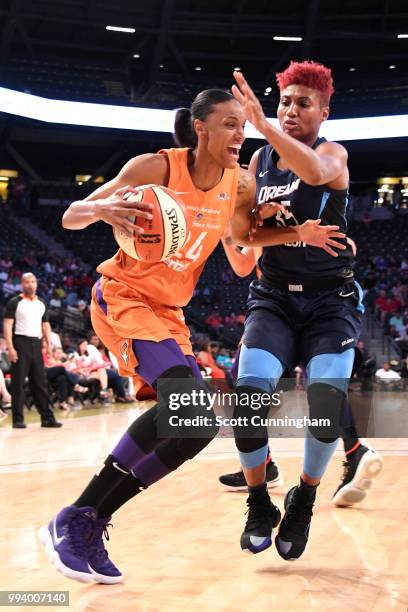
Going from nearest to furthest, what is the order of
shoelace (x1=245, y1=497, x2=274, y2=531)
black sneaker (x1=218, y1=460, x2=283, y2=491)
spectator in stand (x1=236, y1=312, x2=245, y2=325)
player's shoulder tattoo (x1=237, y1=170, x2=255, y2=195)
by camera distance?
shoelace (x1=245, y1=497, x2=274, y2=531), player's shoulder tattoo (x1=237, y1=170, x2=255, y2=195), black sneaker (x1=218, y1=460, x2=283, y2=491), spectator in stand (x1=236, y1=312, x2=245, y2=325)

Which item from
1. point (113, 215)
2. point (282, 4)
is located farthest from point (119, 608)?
point (282, 4)

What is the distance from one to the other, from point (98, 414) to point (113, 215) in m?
7.89

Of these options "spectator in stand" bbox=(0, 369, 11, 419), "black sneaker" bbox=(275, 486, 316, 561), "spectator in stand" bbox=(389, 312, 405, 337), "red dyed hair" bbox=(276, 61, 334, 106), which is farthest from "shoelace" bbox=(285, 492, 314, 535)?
"spectator in stand" bbox=(389, 312, 405, 337)

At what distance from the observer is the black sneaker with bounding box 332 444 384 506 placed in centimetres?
420

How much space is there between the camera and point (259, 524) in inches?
121

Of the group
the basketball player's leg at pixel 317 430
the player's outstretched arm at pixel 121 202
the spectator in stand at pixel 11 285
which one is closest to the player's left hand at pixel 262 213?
the player's outstretched arm at pixel 121 202

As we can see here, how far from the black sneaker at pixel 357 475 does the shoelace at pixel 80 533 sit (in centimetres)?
183

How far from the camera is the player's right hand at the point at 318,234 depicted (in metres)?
3.14

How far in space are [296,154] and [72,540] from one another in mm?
1643

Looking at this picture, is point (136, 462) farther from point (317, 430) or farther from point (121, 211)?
point (121, 211)

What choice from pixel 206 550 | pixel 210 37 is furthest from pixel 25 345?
pixel 210 37

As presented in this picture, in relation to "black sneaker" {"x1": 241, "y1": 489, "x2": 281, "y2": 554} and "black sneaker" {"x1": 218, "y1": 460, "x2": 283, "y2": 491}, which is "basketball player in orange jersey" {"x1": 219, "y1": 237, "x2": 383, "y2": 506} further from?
"black sneaker" {"x1": 241, "y1": 489, "x2": 281, "y2": 554}

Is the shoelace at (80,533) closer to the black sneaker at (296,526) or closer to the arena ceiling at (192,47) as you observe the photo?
the black sneaker at (296,526)

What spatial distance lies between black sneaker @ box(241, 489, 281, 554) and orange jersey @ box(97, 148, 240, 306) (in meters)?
0.87
